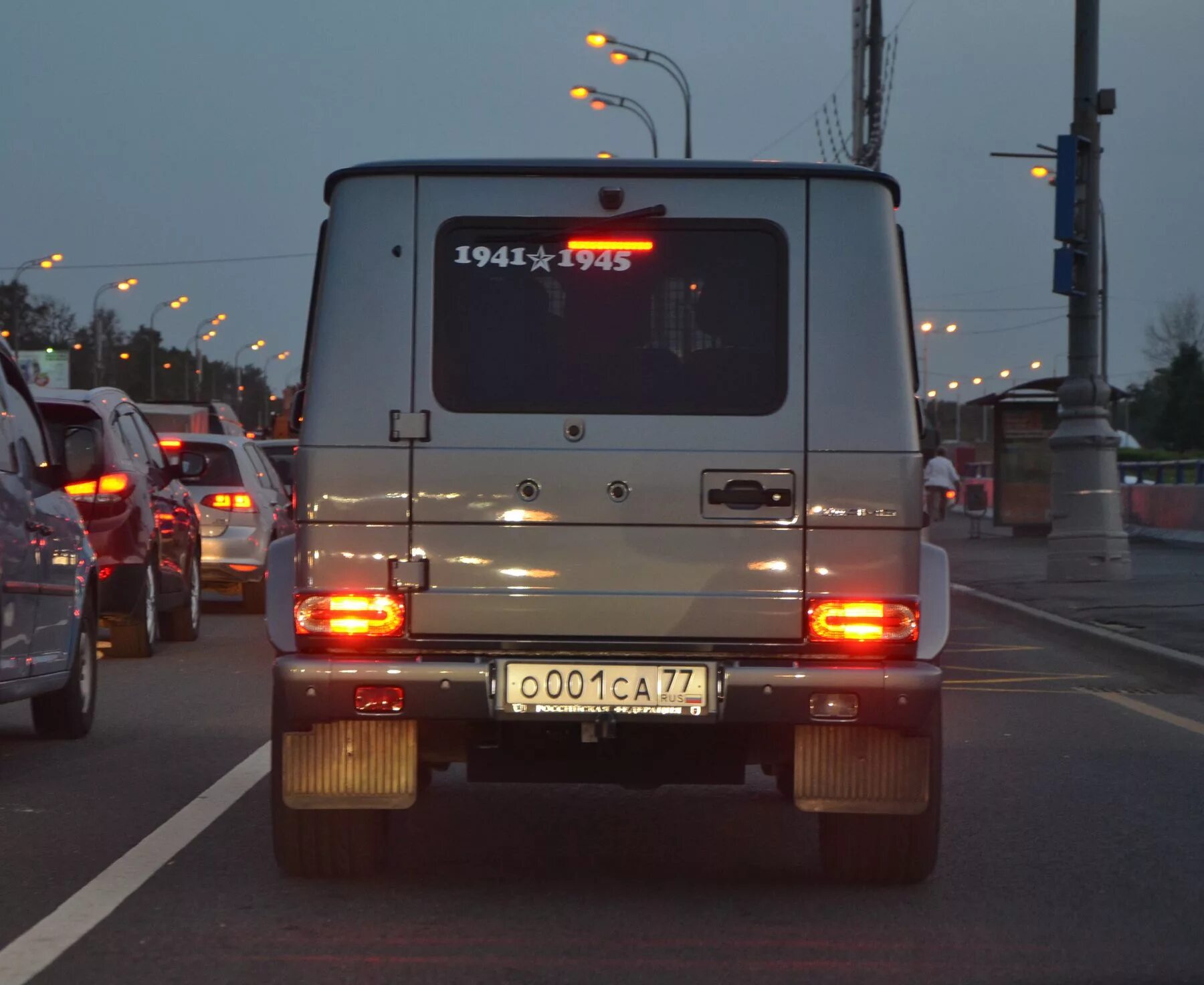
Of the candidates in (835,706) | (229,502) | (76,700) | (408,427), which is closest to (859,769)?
(835,706)

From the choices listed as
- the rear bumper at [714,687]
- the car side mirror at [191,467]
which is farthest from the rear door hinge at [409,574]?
the car side mirror at [191,467]

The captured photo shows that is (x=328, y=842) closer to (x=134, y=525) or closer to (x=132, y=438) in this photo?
(x=134, y=525)

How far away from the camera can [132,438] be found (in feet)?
46.2

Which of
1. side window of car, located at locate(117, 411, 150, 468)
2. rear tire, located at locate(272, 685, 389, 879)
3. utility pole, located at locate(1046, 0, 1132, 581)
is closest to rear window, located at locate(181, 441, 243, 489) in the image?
side window of car, located at locate(117, 411, 150, 468)

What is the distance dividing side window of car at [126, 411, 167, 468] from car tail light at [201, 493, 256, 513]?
2705 mm

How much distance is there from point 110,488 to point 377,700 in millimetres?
7959

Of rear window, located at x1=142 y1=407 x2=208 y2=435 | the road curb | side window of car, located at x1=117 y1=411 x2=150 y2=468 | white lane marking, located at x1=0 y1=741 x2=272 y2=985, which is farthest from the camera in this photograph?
rear window, located at x1=142 y1=407 x2=208 y2=435

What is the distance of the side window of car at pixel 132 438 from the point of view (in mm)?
13781

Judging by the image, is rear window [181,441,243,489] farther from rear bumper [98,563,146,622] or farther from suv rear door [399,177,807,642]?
suv rear door [399,177,807,642]

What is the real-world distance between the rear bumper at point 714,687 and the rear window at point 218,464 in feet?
40.9

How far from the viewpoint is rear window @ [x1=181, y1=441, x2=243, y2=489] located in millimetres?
17984

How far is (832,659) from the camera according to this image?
5.73 metres

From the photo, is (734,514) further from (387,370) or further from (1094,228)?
(1094,228)

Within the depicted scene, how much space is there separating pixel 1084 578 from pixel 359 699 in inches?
640
